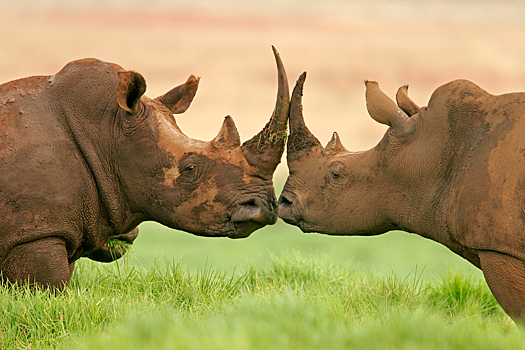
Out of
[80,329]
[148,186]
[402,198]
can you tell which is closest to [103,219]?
[148,186]

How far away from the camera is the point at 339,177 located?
5582 mm

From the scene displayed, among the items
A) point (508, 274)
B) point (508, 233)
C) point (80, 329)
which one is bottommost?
point (80, 329)

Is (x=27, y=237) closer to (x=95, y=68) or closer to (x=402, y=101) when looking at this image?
(x=95, y=68)

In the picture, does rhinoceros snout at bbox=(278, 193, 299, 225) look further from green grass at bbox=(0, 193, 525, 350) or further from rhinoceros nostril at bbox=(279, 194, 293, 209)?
green grass at bbox=(0, 193, 525, 350)

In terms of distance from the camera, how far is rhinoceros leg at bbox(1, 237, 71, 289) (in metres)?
5.00

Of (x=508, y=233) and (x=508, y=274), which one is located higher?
(x=508, y=233)

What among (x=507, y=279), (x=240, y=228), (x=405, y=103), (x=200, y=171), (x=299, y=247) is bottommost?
(x=299, y=247)

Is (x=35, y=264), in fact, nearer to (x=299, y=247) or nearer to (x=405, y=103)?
(x=405, y=103)

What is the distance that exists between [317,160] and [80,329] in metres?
2.36

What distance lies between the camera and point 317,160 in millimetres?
5758

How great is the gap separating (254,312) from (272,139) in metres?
1.74

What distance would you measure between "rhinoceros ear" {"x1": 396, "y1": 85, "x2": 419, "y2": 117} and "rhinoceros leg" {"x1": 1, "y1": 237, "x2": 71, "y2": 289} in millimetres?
3041

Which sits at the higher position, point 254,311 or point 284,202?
point 284,202

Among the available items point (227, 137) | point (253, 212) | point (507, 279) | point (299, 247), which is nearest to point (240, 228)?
point (253, 212)
